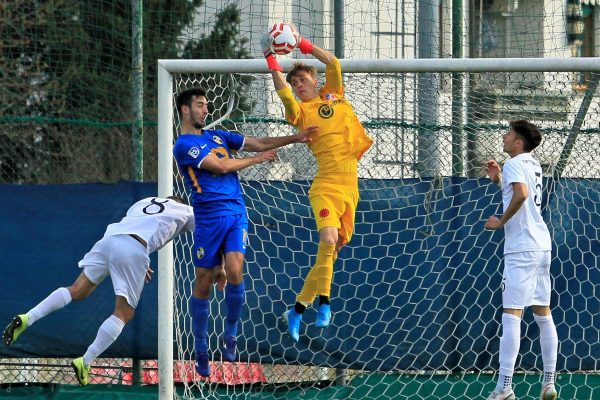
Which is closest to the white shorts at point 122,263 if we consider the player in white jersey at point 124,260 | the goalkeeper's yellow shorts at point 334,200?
the player in white jersey at point 124,260

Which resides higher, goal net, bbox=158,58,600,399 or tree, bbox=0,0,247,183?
tree, bbox=0,0,247,183

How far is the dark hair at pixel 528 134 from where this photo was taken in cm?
805

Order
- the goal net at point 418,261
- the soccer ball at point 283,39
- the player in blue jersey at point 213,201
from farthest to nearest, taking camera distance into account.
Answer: the goal net at point 418,261 < the player in blue jersey at point 213,201 < the soccer ball at point 283,39

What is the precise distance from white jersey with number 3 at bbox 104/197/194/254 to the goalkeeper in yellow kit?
915 mm

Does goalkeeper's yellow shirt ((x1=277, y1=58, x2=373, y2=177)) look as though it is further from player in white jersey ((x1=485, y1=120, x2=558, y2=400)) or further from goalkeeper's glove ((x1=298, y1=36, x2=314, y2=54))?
player in white jersey ((x1=485, y1=120, x2=558, y2=400))

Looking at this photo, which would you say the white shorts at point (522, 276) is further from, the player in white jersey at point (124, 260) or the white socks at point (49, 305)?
the white socks at point (49, 305)

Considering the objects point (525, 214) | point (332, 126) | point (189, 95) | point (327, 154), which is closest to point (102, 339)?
point (189, 95)

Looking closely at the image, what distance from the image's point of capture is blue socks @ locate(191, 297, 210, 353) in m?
8.28

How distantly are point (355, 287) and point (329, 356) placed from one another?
0.59 m

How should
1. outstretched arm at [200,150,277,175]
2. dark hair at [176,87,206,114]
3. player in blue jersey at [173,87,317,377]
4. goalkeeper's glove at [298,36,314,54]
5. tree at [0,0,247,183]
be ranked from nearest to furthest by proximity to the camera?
goalkeeper's glove at [298,36,314,54] → outstretched arm at [200,150,277,175] → player in blue jersey at [173,87,317,377] → dark hair at [176,87,206,114] → tree at [0,0,247,183]

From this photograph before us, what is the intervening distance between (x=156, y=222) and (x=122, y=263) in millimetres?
360

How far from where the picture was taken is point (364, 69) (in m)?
8.30

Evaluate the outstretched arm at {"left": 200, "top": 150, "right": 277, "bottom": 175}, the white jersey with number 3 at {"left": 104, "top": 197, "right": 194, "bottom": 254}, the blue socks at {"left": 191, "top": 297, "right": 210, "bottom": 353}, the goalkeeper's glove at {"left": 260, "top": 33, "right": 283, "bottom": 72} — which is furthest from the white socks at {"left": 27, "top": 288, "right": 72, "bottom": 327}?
the goalkeeper's glove at {"left": 260, "top": 33, "right": 283, "bottom": 72}

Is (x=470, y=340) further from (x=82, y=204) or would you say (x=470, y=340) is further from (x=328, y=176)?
(x=82, y=204)
